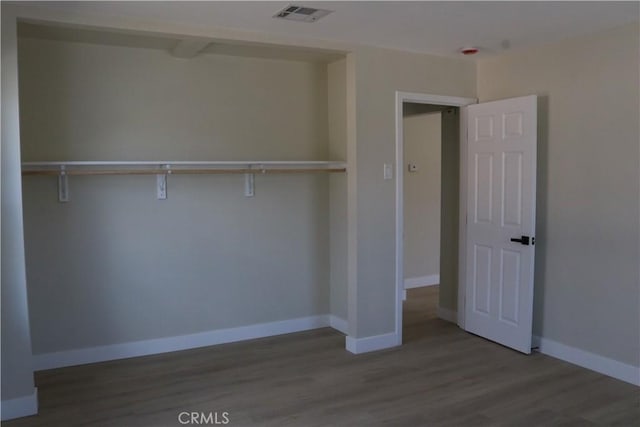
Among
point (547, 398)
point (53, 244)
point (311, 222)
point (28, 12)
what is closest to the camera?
point (28, 12)

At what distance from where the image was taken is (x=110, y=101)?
391 centimetres

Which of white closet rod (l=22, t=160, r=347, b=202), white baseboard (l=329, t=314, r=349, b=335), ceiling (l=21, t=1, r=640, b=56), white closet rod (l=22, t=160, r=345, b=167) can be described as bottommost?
white baseboard (l=329, t=314, r=349, b=335)

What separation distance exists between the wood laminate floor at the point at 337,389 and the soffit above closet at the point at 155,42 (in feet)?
7.57

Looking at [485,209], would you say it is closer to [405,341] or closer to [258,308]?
[405,341]

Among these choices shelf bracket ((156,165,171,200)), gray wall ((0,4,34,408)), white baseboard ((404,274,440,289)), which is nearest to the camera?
gray wall ((0,4,34,408))

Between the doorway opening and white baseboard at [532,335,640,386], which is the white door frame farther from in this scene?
the doorway opening

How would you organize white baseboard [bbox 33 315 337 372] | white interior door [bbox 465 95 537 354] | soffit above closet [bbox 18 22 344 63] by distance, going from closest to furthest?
soffit above closet [bbox 18 22 344 63], white baseboard [bbox 33 315 337 372], white interior door [bbox 465 95 537 354]

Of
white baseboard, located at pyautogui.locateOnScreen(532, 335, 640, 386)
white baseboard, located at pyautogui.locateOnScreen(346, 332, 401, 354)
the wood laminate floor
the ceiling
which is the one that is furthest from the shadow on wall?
white baseboard, located at pyautogui.locateOnScreen(346, 332, 401, 354)

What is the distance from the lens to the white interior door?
12.9 ft

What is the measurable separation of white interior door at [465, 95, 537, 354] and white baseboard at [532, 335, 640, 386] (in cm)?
16

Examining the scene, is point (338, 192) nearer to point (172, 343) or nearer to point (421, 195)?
point (172, 343)

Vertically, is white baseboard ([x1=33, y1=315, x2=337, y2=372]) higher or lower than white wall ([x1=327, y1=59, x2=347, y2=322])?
lower

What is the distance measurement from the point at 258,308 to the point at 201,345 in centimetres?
57

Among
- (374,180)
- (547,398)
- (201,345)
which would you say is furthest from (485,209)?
(201,345)
